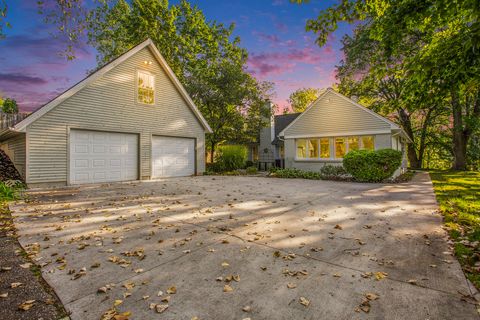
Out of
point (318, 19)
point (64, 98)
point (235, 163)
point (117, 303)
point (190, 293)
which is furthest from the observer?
point (235, 163)

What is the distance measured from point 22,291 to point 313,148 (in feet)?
53.7

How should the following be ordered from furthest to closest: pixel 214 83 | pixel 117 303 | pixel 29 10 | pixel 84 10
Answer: pixel 214 83 < pixel 29 10 < pixel 84 10 < pixel 117 303

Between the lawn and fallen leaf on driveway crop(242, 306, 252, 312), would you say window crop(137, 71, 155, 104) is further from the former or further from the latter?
the lawn

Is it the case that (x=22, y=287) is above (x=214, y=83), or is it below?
below

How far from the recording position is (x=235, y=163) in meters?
18.1

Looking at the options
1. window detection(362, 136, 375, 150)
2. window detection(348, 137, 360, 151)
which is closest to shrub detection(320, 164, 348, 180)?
window detection(348, 137, 360, 151)

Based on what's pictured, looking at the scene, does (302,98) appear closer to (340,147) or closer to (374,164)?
(340,147)

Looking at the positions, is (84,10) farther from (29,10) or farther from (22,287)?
(22,287)

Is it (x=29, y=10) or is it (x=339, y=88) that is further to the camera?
(x=339, y=88)

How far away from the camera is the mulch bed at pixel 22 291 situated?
2123mm

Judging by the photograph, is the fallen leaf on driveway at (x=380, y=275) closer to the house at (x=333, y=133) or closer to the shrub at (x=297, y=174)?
the shrub at (x=297, y=174)

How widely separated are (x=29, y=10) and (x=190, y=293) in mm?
9189

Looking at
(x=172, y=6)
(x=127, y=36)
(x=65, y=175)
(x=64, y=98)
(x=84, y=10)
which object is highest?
(x=172, y=6)

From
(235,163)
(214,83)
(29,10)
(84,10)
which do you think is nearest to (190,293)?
(84,10)
